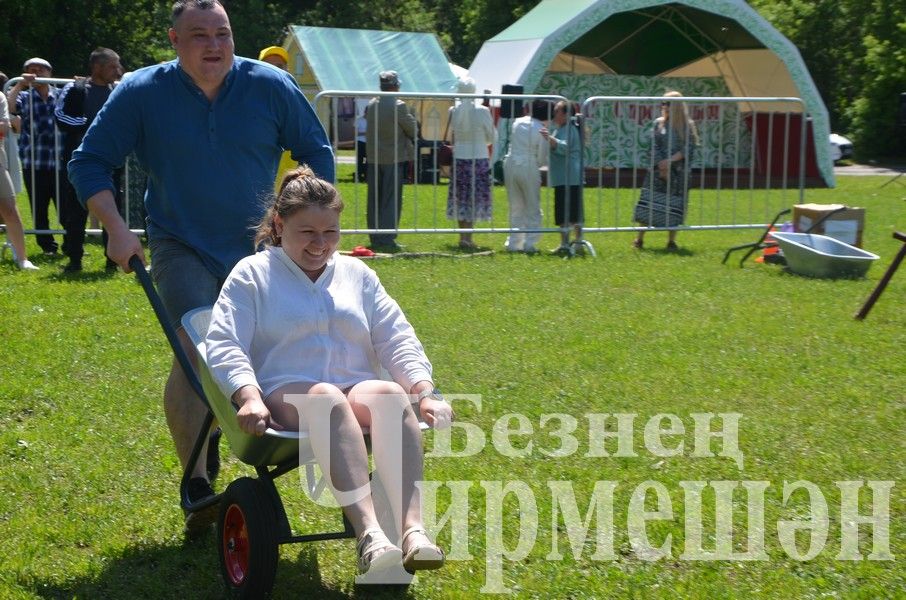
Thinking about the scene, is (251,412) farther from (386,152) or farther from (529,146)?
(529,146)

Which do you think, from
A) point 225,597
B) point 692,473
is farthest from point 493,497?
point 225,597

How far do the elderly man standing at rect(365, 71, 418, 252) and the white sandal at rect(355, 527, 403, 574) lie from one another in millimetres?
9821

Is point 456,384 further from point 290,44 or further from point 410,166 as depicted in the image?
point 290,44

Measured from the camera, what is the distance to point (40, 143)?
1225cm

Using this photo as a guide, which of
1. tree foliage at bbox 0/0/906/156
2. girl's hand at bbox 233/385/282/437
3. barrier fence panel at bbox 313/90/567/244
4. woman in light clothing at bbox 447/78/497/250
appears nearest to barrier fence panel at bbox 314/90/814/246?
barrier fence panel at bbox 313/90/567/244

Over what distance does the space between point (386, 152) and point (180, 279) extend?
30.0 ft

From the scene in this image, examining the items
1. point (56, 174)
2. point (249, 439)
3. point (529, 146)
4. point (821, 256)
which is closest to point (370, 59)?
point (529, 146)

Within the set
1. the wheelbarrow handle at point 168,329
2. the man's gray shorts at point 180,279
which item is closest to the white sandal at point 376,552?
the wheelbarrow handle at point 168,329

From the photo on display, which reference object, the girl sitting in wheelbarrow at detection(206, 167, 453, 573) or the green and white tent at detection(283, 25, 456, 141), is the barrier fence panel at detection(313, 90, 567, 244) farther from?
the girl sitting in wheelbarrow at detection(206, 167, 453, 573)

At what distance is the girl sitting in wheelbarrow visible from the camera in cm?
354

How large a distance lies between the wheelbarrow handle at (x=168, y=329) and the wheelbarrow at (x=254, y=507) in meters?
0.01

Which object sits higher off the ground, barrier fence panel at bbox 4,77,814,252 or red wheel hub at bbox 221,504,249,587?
barrier fence panel at bbox 4,77,814,252

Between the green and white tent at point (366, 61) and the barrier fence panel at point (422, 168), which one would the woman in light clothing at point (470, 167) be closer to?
the barrier fence panel at point (422, 168)

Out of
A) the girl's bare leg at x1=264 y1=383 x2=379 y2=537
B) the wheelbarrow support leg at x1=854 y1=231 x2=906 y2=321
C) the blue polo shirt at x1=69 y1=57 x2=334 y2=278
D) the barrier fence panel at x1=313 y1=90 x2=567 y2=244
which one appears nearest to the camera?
the girl's bare leg at x1=264 y1=383 x2=379 y2=537
